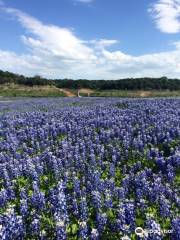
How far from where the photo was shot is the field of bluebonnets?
640cm

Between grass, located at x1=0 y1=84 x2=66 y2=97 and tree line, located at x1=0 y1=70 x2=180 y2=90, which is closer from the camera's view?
grass, located at x1=0 y1=84 x2=66 y2=97

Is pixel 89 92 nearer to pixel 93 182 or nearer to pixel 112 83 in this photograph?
pixel 112 83

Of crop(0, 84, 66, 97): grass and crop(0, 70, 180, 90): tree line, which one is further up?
crop(0, 70, 180, 90): tree line

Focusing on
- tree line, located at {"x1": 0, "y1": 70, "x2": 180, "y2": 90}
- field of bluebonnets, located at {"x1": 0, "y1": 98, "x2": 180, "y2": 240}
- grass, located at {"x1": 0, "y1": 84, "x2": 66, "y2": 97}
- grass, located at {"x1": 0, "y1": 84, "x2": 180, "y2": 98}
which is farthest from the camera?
tree line, located at {"x1": 0, "y1": 70, "x2": 180, "y2": 90}

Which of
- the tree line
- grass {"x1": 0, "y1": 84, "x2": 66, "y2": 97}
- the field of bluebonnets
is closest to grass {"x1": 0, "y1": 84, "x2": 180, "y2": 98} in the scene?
grass {"x1": 0, "y1": 84, "x2": 66, "y2": 97}

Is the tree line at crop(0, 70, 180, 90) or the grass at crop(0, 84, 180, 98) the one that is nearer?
the grass at crop(0, 84, 180, 98)

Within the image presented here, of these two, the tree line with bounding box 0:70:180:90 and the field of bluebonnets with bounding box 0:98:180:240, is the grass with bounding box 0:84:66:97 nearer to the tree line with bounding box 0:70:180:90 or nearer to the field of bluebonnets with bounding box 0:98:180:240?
the tree line with bounding box 0:70:180:90

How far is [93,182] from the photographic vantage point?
8.78 m

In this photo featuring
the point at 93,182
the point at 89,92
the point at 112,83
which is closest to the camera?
the point at 93,182

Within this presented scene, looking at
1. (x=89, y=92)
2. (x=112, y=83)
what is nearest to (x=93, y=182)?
(x=89, y=92)

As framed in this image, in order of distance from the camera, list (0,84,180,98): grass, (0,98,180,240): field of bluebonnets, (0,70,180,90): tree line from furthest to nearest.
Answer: (0,70,180,90): tree line
(0,84,180,98): grass
(0,98,180,240): field of bluebonnets

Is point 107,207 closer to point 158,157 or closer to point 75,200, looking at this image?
point 75,200

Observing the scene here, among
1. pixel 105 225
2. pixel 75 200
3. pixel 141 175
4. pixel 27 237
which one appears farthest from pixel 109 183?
pixel 27 237

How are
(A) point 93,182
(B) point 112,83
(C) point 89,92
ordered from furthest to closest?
(B) point 112,83 < (C) point 89,92 < (A) point 93,182
